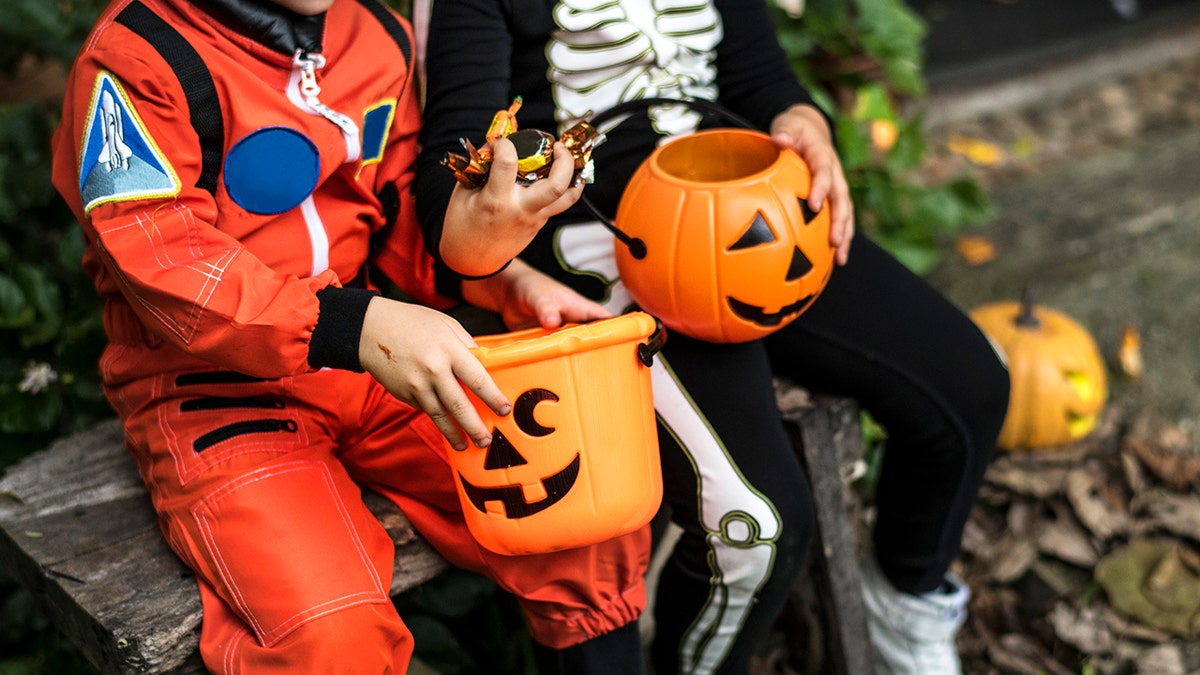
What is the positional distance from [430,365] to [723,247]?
1.32 feet

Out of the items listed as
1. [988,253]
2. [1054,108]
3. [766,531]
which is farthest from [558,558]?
[1054,108]

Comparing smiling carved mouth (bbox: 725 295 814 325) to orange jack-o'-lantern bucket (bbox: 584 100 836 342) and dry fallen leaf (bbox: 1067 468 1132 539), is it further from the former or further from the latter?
dry fallen leaf (bbox: 1067 468 1132 539)

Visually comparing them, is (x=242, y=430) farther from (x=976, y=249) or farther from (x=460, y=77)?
(x=976, y=249)

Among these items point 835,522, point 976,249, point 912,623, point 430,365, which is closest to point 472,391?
point 430,365

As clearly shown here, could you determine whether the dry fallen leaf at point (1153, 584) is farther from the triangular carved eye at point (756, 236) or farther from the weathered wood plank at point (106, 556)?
the weathered wood plank at point (106, 556)

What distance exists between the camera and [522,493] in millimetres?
1134

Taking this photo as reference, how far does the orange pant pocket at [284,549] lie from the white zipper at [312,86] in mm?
439

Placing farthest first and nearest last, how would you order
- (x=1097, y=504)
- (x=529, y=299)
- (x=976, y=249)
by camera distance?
(x=976, y=249) < (x=1097, y=504) < (x=529, y=299)

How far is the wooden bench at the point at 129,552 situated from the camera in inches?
48.1

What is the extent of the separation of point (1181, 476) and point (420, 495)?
1.72 m

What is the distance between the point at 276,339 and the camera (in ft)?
3.73

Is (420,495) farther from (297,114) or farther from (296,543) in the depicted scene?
(297,114)

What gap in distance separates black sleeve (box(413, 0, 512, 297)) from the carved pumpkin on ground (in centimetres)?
136

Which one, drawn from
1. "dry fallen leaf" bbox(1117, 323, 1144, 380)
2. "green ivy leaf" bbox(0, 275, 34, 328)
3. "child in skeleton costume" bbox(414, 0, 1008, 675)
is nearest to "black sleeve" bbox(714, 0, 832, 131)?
"child in skeleton costume" bbox(414, 0, 1008, 675)
